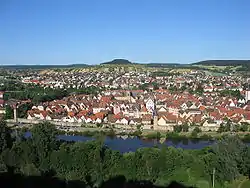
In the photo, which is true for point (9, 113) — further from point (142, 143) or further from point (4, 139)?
point (4, 139)

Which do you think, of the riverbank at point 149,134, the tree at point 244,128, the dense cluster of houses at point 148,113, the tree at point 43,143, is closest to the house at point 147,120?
the dense cluster of houses at point 148,113

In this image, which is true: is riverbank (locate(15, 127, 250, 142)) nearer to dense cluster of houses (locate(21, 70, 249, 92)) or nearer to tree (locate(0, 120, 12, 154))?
tree (locate(0, 120, 12, 154))

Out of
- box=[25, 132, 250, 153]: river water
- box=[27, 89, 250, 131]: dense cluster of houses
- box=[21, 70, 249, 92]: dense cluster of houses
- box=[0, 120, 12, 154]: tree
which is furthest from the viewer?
box=[21, 70, 249, 92]: dense cluster of houses

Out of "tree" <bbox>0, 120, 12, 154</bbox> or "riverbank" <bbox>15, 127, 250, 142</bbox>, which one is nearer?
"tree" <bbox>0, 120, 12, 154</bbox>

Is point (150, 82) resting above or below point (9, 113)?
above

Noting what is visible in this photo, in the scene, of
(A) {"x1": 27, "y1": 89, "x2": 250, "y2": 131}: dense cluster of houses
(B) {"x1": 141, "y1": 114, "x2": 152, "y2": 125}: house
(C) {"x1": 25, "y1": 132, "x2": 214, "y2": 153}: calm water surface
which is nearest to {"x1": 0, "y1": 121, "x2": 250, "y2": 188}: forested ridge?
(C) {"x1": 25, "y1": 132, "x2": 214, "y2": 153}: calm water surface

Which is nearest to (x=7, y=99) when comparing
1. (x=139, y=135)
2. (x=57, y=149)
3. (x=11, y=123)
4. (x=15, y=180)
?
(x=11, y=123)

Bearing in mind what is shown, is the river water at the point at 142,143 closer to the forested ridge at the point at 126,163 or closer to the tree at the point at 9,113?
the forested ridge at the point at 126,163

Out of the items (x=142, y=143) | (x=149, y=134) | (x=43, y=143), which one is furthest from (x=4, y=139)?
(x=149, y=134)

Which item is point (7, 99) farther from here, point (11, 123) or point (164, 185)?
point (164, 185)
